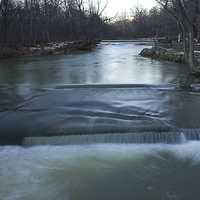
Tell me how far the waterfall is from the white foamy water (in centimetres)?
18

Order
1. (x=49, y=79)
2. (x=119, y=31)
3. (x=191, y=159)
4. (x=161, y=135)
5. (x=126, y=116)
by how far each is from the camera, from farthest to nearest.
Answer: (x=119, y=31) → (x=49, y=79) → (x=126, y=116) → (x=161, y=135) → (x=191, y=159)

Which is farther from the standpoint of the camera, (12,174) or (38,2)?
(38,2)

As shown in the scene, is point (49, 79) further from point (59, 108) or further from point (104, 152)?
point (104, 152)

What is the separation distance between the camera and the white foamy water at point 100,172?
6117 millimetres

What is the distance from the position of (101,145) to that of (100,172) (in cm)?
120

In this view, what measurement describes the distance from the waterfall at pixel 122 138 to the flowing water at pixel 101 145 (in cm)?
2

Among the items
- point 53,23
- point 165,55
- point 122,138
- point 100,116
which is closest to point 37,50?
point 165,55

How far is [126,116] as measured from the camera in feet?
31.6

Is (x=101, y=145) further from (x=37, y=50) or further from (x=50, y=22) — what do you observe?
(x=50, y=22)

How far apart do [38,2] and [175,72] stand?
32705 millimetres

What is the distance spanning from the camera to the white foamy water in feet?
20.1

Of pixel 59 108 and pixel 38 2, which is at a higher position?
pixel 38 2

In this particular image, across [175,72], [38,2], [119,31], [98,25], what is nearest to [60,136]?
[175,72]

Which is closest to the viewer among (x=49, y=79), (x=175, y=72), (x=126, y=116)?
(x=126, y=116)
